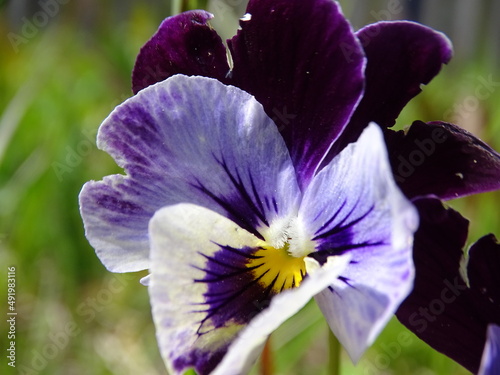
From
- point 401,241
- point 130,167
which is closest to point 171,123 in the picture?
point 130,167

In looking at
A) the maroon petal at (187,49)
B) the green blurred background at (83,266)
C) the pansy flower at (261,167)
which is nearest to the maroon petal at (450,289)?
the pansy flower at (261,167)

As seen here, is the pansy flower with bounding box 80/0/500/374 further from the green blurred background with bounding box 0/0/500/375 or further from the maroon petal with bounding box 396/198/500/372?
the green blurred background with bounding box 0/0/500/375

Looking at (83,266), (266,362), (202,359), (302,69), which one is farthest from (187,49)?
(83,266)

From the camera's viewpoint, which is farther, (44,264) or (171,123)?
(44,264)

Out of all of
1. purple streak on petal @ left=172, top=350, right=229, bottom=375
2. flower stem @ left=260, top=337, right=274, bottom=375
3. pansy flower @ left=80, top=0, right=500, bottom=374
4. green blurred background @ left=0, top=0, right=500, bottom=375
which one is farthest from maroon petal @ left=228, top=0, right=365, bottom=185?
green blurred background @ left=0, top=0, right=500, bottom=375

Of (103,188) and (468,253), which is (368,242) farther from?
(103,188)

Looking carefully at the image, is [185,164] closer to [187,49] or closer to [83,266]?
[187,49]
